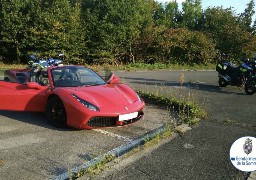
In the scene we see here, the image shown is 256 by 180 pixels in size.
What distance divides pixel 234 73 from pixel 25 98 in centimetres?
804

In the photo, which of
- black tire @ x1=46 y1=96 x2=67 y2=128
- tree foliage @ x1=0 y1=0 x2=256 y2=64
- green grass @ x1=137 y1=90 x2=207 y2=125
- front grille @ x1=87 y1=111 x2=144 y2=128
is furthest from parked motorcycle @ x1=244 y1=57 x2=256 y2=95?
tree foliage @ x1=0 y1=0 x2=256 y2=64

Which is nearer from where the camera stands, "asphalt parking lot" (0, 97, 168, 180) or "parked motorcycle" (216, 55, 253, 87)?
"asphalt parking lot" (0, 97, 168, 180)

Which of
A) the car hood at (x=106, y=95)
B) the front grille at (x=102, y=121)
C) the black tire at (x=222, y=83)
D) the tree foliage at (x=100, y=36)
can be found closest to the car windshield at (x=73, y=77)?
the car hood at (x=106, y=95)

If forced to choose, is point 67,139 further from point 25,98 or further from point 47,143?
point 25,98

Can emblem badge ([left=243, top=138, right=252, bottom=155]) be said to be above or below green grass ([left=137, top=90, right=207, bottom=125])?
above

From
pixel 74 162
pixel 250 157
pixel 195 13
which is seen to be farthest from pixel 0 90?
pixel 195 13

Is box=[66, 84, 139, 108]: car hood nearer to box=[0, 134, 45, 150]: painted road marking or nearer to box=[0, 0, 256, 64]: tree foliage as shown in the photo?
box=[0, 134, 45, 150]: painted road marking

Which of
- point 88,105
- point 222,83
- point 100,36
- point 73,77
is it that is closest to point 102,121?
point 88,105

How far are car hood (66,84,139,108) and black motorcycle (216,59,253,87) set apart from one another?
6.26m

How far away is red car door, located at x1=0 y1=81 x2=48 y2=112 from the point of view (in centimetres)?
→ 621

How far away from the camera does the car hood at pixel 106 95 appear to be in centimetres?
562

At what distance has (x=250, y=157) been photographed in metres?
3.45

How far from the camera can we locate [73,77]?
655 cm

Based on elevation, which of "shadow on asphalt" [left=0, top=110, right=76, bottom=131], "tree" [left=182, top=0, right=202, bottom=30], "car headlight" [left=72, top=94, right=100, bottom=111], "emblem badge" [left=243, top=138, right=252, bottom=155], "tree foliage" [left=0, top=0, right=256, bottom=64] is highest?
"tree" [left=182, top=0, right=202, bottom=30]
